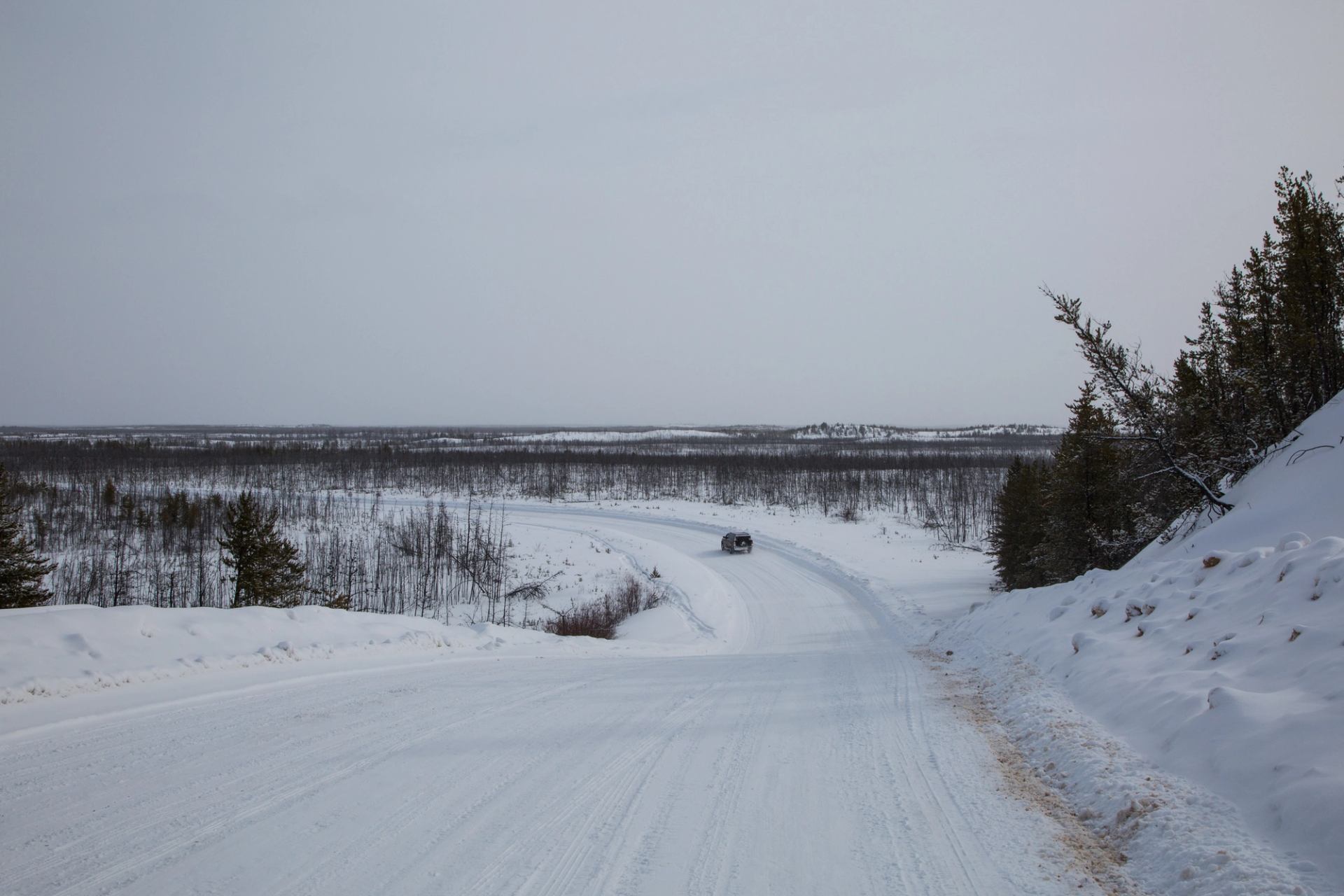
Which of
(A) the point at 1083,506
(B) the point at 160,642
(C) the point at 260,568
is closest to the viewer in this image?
(B) the point at 160,642

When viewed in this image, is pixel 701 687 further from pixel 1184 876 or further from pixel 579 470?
pixel 579 470

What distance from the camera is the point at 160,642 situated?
6910mm

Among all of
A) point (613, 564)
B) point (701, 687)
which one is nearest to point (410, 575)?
point (613, 564)

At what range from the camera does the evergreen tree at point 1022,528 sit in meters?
19.4

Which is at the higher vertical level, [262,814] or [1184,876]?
[1184,876]

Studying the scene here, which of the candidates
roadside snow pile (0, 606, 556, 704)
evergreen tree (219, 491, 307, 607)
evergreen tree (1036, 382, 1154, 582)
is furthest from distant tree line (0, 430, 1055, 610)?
evergreen tree (1036, 382, 1154, 582)

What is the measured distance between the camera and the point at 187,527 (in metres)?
35.8

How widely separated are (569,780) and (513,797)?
0.43 metres

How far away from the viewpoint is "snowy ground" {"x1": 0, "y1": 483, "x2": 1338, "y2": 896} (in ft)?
11.1

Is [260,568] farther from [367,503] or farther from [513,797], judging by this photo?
[367,503]

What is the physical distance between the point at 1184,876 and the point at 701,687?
4915mm

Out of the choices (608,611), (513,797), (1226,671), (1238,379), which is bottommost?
(608,611)

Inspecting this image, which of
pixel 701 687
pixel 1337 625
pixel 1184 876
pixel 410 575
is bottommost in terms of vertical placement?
pixel 410 575

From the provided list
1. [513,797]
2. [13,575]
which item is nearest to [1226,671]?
A: [513,797]
